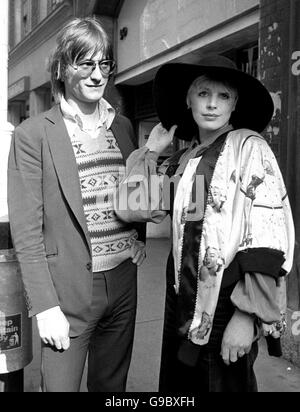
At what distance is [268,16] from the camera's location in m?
3.84

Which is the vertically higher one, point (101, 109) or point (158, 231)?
point (101, 109)

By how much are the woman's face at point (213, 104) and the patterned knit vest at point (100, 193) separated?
0.45m

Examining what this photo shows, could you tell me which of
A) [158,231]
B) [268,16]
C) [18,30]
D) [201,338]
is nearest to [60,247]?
[201,338]

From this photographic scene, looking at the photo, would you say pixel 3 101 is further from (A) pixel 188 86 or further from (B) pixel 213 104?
(B) pixel 213 104

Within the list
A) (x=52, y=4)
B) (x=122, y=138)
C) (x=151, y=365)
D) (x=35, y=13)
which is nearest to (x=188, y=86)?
(x=122, y=138)

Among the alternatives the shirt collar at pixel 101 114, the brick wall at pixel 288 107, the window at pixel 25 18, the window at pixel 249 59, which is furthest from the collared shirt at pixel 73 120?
the window at pixel 25 18

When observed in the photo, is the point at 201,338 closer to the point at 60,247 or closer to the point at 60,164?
the point at 60,247

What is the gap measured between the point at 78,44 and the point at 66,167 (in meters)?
0.52

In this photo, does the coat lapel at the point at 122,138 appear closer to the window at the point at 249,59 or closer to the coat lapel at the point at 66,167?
the coat lapel at the point at 66,167

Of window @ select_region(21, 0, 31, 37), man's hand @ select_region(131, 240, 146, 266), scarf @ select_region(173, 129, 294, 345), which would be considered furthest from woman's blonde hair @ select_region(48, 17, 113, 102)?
window @ select_region(21, 0, 31, 37)

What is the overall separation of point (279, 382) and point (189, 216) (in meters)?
Answer: 2.15

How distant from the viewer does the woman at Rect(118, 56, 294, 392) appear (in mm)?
1653

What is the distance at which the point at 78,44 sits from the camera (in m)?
1.93

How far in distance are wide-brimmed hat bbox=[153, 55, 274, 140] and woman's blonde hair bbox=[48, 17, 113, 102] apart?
0.28 metres
